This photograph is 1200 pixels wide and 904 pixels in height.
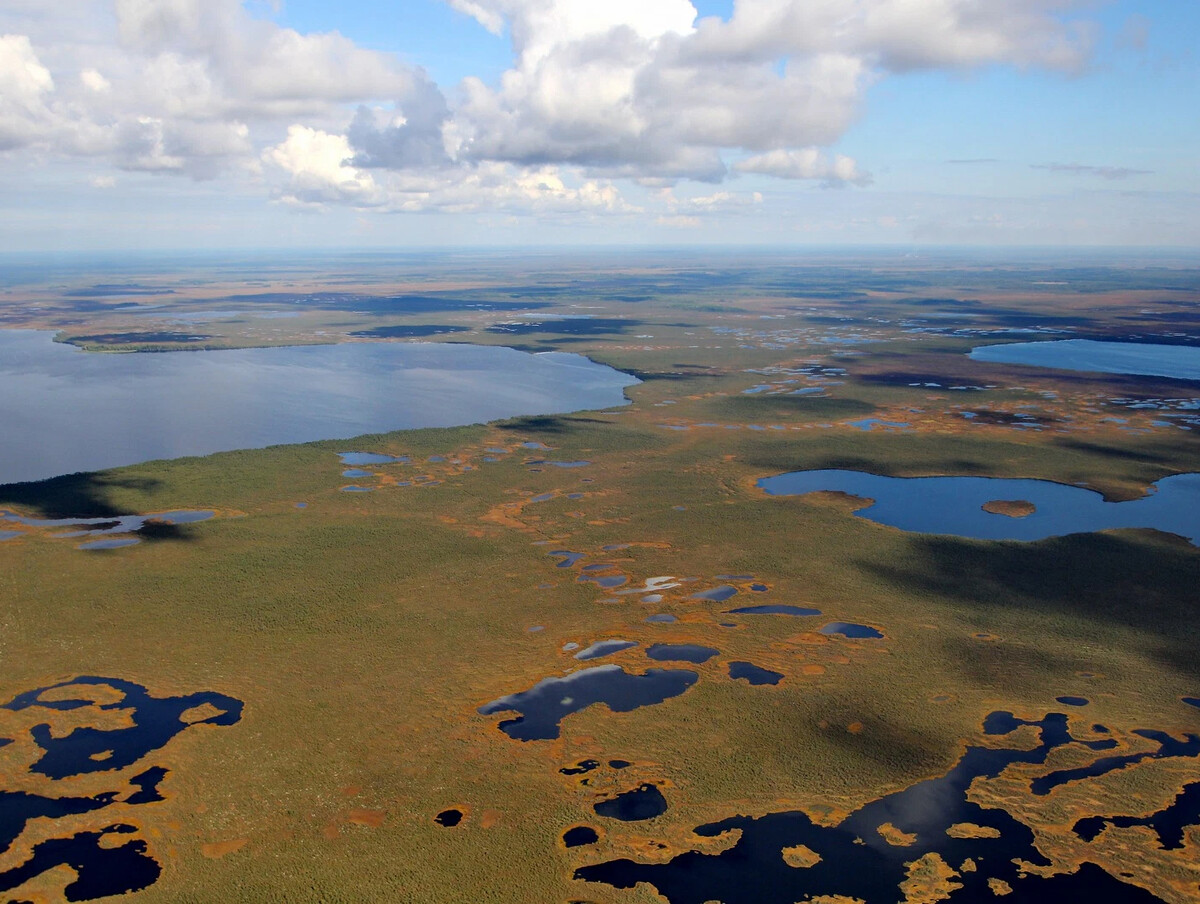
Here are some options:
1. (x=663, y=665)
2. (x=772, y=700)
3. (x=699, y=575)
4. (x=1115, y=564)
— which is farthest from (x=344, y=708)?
(x=1115, y=564)

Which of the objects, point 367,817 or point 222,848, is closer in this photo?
point 222,848

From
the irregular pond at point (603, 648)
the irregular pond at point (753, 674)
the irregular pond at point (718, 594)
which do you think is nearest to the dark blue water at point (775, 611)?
the irregular pond at point (718, 594)

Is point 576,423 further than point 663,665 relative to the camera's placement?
Yes

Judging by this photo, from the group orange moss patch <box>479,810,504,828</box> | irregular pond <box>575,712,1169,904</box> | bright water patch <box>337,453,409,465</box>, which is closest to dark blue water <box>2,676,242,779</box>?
orange moss patch <box>479,810,504,828</box>

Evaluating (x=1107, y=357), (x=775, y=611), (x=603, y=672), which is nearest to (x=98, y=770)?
(x=603, y=672)

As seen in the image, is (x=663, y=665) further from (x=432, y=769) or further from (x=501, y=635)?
(x=432, y=769)

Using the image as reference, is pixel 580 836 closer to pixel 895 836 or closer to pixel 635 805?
pixel 635 805
